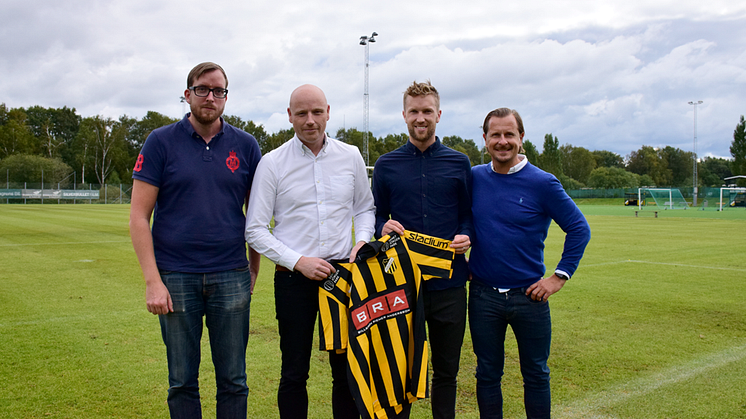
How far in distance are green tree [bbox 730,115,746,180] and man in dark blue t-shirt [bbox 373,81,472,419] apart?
70.6 meters

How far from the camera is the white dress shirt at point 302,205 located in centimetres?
297

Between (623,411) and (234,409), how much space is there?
273 centimetres

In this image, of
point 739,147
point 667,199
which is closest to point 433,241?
point 667,199

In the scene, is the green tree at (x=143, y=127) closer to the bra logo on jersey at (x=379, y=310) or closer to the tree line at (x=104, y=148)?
the tree line at (x=104, y=148)

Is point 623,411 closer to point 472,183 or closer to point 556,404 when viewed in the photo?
point 556,404

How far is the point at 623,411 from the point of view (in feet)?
12.1

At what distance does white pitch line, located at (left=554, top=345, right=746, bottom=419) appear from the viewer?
369 cm

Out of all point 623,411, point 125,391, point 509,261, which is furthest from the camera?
point 125,391

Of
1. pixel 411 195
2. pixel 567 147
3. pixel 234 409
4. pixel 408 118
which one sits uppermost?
pixel 567 147

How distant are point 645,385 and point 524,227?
2150 millimetres

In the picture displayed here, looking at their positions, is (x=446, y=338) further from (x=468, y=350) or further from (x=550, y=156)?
(x=550, y=156)

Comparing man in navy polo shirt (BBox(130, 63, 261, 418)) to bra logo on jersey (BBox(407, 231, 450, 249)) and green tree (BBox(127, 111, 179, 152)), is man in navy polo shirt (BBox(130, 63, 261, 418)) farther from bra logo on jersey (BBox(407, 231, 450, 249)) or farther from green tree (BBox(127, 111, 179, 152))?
green tree (BBox(127, 111, 179, 152))

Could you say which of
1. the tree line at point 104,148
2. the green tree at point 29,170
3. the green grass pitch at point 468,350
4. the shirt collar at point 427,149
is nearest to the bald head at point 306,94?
the shirt collar at point 427,149

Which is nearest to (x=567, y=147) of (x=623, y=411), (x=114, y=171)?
(x=114, y=171)
